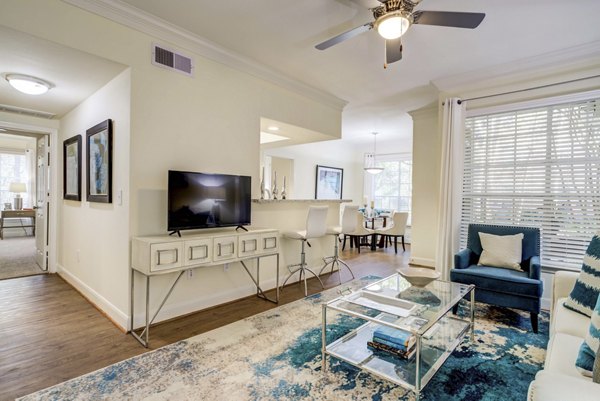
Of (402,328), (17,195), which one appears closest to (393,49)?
(402,328)

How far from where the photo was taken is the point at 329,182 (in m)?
8.27

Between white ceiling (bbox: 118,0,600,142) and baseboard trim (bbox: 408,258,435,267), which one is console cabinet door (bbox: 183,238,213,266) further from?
baseboard trim (bbox: 408,258,435,267)

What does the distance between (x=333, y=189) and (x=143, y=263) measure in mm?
6439

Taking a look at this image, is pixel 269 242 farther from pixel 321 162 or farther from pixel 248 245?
pixel 321 162

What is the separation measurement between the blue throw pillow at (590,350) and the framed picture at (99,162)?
11.5ft

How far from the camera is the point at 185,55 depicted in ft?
9.80

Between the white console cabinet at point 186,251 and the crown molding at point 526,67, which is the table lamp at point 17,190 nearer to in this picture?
the white console cabinet at point 186,251

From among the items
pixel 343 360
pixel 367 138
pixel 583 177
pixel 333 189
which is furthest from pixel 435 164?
pixel 343 360

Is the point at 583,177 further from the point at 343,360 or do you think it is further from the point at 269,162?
the point at 269,162

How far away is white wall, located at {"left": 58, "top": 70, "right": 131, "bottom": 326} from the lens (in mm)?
2723

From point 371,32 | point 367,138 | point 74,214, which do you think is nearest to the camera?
point 371,32

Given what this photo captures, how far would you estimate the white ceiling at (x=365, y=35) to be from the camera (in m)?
2.52

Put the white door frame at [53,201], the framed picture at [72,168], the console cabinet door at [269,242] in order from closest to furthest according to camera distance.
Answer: the console cabinet door at [269,242], the framed picture at [72,168], the white door frame at [53,201]

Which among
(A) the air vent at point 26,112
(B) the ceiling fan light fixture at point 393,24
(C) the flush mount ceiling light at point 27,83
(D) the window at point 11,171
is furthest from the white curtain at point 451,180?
(D) the window at point 11,171
